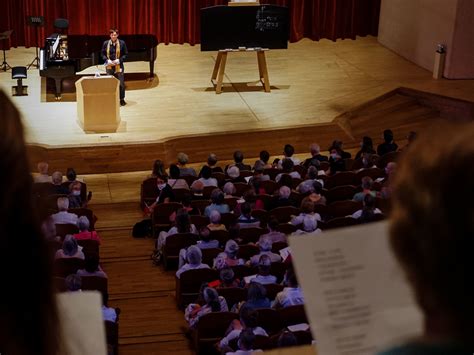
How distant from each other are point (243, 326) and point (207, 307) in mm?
627

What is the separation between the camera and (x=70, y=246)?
27.2 ft

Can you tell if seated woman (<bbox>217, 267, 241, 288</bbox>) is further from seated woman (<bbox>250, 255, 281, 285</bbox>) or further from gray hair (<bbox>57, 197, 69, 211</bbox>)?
gray hair (<bbox>57, 197, 69, 211</bbox>)

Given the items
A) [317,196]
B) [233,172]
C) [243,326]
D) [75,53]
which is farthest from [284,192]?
[75,53]

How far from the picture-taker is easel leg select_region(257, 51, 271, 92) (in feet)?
46.8

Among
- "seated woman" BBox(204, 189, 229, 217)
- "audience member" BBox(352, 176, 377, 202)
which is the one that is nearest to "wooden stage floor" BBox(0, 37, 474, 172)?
"seated woman" BBox(204, 189, 229, 217)

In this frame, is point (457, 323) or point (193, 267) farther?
point (193, 267)

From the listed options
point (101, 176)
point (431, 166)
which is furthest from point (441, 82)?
point (431, 166)

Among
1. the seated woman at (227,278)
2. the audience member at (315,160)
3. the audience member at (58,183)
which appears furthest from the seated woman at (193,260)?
the audience member at (315,160)

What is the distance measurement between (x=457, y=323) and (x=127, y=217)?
10288 mm

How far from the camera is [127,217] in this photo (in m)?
11.0

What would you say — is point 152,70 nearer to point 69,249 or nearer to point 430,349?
point 69,249

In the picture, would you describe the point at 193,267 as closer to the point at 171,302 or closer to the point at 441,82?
the point at 171,302

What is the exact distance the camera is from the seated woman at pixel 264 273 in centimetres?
783

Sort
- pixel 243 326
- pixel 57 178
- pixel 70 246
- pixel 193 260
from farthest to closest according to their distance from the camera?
pixel 57 178 < pixel 193 260 < pixel 70 246 < pixel 243 326
